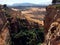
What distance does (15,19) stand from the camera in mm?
53875

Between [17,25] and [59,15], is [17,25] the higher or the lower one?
the lower one

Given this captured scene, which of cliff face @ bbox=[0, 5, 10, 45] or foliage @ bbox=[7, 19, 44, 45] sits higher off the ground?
cliff face @ bbox=[0, 5, 10, 45]

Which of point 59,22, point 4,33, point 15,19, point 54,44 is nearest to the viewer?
point 54,44

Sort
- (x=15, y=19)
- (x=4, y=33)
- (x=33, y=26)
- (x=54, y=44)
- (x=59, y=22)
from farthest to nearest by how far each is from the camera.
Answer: (x=33, y=26) < (x=15, y=19) < (x=4, y=33) < (x=59, y=22) < (x=54, y=44)

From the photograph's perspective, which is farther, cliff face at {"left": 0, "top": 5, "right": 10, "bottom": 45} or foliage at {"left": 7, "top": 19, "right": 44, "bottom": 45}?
foliage at {"left": 7, "top": 19, "right": 44, "bottom": 45}

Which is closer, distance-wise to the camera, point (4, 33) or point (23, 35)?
point (4, 33)

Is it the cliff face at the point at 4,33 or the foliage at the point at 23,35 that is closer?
the cliff face at the point at 4,33

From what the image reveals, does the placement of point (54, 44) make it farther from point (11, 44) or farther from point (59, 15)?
point (11, 44)

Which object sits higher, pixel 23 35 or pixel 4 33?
pixel 4 33

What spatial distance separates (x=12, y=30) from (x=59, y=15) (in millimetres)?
22493

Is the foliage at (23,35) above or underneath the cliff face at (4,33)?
underneath

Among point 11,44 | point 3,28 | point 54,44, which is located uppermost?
point 54,44

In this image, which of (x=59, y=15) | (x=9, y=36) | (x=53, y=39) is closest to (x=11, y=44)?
(x=9, y=36)

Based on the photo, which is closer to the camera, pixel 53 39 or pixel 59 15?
pixel 53 39
